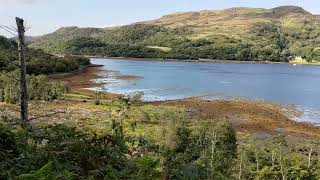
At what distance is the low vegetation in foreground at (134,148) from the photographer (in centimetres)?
1078

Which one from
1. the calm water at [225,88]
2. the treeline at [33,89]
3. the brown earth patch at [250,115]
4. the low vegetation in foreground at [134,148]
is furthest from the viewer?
the calm water at [225,88]

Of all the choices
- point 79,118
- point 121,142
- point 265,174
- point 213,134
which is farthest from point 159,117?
point 121,142

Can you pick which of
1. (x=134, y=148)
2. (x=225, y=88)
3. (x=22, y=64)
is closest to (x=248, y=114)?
(x=134, y=148)

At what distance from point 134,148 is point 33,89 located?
56.9 metres

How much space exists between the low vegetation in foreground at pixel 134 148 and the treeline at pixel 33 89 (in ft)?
2.37

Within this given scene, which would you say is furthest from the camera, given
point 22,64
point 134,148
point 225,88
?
point 225,88

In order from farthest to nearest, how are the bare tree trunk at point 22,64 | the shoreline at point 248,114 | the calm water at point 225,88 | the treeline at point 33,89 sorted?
the calm water at point 225,88, the treeline at point 33,89, the shoreline at point 248,114, the bare tree trunk at point 22,64

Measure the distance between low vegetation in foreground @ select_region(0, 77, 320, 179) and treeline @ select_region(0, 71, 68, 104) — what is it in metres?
0.72

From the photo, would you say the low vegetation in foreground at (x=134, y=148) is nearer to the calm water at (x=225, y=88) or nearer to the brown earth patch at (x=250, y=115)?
the brown earth patch at (x=250, y=115)

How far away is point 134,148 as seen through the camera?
1989 inches

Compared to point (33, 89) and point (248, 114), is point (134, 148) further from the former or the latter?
point (33, 89)

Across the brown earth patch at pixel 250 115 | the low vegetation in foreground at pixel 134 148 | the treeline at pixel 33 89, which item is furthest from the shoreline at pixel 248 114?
the treeline at pixel 33 89

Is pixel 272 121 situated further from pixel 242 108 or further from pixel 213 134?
pixel 213 134

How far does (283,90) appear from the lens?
137 m
